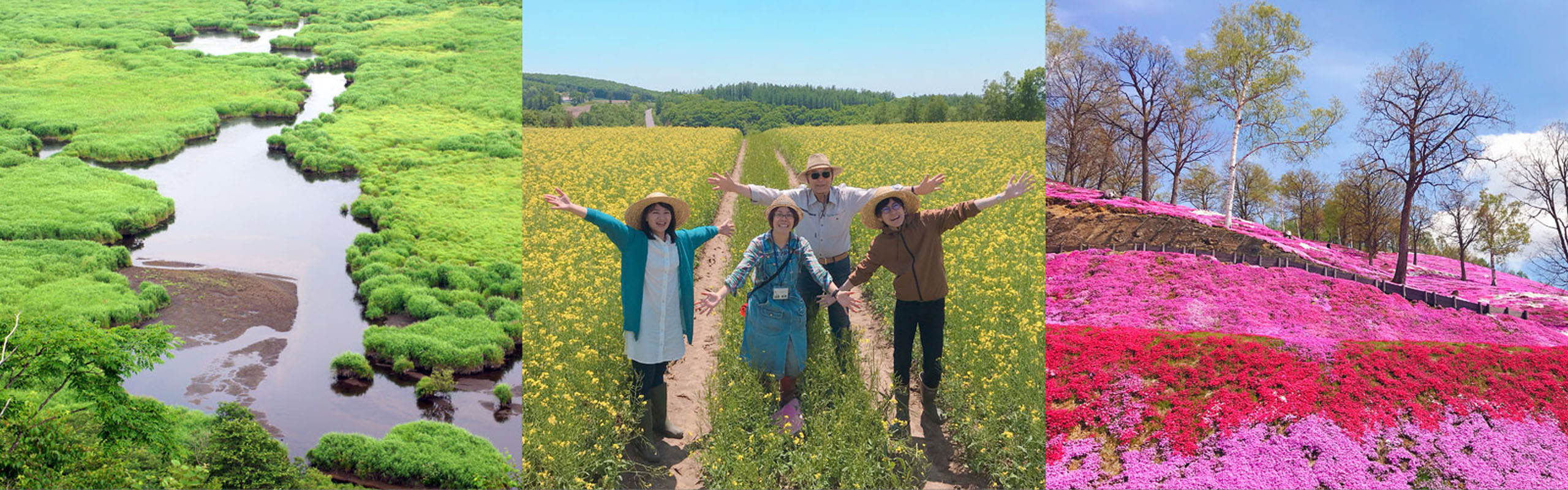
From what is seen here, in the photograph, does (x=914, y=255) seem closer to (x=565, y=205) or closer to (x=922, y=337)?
(x=922, y=337)

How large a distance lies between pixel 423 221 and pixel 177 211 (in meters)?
5.19

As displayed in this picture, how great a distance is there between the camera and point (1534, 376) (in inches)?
306

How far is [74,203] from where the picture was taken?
1434 cm

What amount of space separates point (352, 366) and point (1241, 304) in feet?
45.0

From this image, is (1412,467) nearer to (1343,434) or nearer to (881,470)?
(1343,434)

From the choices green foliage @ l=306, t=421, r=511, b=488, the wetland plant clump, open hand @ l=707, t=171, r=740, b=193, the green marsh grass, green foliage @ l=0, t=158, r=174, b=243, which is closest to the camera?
the green marsh grass

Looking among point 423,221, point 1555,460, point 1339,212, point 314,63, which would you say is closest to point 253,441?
point 423,221

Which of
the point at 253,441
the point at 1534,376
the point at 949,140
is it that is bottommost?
the point at 253,441

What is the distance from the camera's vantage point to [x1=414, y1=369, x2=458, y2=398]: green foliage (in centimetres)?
1050

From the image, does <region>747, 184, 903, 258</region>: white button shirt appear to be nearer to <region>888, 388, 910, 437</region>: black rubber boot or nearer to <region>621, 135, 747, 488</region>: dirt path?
<region>621, 135, 747, 488</region>: dirt path

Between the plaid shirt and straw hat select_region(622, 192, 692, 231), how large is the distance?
575 mm

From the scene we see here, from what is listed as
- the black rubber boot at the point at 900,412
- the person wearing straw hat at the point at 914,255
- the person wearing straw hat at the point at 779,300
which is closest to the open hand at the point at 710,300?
the person wearing straw hat at the point at 779,300

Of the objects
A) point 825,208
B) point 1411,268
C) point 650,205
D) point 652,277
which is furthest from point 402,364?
point 1411,268

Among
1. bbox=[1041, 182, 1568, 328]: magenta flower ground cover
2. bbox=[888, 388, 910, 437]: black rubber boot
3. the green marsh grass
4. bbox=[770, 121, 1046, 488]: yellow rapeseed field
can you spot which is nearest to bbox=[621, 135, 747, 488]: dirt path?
the green marsh grass
